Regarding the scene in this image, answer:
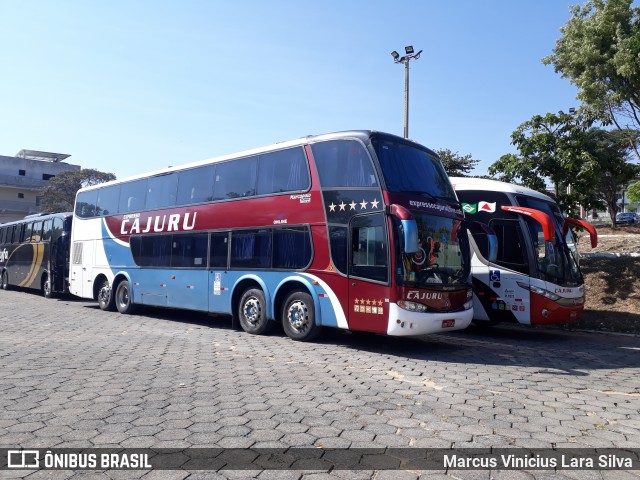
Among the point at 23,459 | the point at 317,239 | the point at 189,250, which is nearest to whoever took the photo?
the point at 23,459

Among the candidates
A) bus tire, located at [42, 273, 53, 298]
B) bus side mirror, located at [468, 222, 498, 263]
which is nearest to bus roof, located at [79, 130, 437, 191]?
bus side mirror, located at [468, 222, 498, 263]

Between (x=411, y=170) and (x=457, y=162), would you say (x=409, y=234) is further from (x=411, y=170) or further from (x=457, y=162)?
(x=457, y=162)

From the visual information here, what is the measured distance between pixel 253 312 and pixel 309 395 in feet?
18.4

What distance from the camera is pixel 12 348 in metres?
8.75

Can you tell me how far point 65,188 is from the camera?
5581 centimetres

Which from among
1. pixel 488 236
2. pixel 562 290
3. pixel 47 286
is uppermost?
pixel 488 236

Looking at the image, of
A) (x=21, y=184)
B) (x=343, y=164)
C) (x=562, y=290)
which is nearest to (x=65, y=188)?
(x=21, y=184)

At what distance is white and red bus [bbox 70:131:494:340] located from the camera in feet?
29.4

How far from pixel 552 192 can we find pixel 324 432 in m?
15.7

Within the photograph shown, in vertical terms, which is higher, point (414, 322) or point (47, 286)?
point (414, 322)

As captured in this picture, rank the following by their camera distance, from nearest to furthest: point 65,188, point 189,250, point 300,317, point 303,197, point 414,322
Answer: point 414,322 < point 300,317 < point 303,197 < point 189,250 < point 65,188

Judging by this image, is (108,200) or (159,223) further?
(108,200)

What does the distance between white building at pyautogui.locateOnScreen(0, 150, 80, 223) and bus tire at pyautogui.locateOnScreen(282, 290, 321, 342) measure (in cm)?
6179

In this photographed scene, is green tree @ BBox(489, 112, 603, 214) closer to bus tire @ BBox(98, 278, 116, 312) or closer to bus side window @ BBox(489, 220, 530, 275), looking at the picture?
bus side window @ BBox(489, 220, 530, 275)
